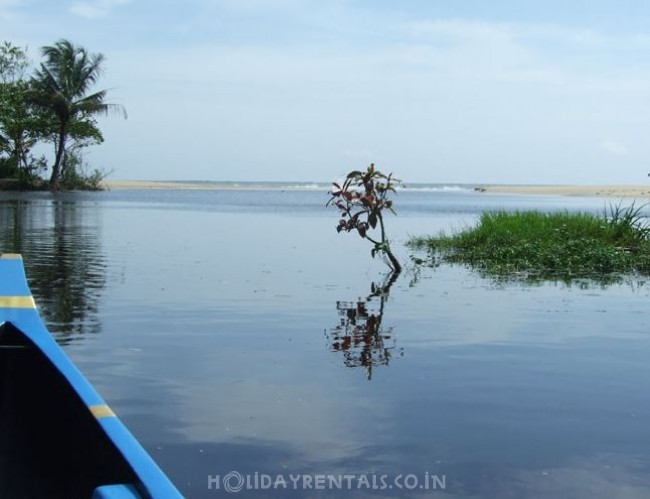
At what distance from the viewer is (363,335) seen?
952 cm

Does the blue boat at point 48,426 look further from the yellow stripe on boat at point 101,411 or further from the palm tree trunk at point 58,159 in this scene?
the palm tree trunk at point 58,159

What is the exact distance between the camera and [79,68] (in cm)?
5066

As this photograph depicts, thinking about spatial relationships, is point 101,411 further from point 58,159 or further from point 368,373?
point 58,159

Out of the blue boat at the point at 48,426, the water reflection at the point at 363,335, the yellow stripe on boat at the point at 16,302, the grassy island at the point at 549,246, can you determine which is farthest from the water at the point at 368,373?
the grassy island at the point at 549,246

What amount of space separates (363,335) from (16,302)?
16.2 ft

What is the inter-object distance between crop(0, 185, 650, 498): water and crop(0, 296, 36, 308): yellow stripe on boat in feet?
3.93

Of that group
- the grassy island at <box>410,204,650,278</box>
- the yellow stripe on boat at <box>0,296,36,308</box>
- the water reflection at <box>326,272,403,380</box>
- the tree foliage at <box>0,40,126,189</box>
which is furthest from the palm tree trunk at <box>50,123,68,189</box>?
the yellow stripe on boat at <box>0,296,36,308</box>

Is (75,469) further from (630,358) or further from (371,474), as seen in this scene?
(630,358)

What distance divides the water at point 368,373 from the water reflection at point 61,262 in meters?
0.07

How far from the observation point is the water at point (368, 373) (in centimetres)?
543

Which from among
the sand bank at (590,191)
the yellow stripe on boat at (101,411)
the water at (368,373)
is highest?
the sand bank at (590,191)

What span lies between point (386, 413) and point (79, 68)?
4792 cm

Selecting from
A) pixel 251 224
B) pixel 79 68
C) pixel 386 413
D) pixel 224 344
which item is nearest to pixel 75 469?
pixel 386 413

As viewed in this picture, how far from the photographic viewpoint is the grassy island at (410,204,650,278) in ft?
52.5
